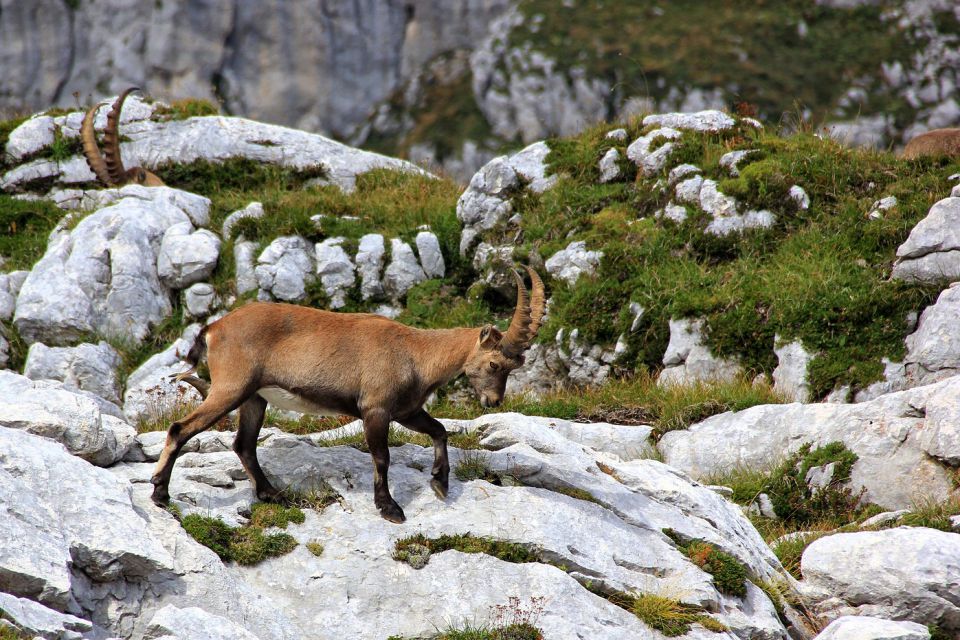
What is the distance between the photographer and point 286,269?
59.7 feet

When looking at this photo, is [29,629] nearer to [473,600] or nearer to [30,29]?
[473,600]

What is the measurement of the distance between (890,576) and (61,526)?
323 inches

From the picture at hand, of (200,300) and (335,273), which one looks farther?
(335,273)

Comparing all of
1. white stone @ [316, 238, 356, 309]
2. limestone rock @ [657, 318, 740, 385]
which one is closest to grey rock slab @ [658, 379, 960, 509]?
limestone rock @ [657, 318, 740, 385]

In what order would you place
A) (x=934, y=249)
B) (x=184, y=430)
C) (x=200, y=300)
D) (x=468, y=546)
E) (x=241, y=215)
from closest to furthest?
(x=468, y=546) < (x=184, y=430) < (x=934, y=249) < (x=200, y=300) < (x=241, y=215)

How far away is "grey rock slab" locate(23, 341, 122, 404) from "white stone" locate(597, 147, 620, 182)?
10.6 metres

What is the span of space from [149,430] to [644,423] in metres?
7.43

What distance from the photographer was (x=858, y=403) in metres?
13.4

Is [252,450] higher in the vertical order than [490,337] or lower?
lower

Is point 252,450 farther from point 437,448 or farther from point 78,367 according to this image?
point 78,367

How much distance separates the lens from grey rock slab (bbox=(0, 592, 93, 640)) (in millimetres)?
6238

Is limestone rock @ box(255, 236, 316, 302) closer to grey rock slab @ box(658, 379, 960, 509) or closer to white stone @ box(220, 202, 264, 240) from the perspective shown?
white stone @ box(220, 202, 264, 240)

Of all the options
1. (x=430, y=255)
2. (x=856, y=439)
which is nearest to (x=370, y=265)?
(x=430, y=255)

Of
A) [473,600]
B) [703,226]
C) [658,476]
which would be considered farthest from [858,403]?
[473,600]
